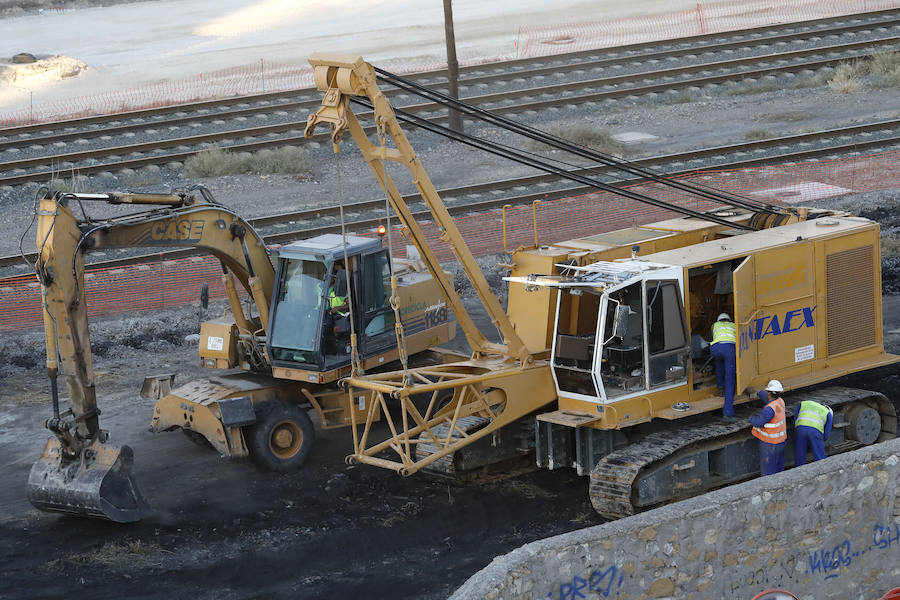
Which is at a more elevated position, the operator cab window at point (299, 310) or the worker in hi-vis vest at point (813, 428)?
the operator cab window at point (299, 310)

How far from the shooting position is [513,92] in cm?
3123

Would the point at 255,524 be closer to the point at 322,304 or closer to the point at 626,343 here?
the point at 322,304

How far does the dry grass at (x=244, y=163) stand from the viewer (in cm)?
2736

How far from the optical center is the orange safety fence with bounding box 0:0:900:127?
35.5 metres

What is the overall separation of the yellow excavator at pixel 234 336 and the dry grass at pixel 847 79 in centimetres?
1907

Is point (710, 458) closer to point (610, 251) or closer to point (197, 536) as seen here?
point (610, 251)

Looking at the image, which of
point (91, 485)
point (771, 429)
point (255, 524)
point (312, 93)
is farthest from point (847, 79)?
point (91, 485)

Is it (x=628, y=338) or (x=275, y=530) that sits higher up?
(x=628, y=338)

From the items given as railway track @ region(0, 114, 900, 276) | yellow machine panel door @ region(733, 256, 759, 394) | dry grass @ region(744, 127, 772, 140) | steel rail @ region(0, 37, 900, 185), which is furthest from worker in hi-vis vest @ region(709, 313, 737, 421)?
steel rail @ region(0, 37, 900, 185)

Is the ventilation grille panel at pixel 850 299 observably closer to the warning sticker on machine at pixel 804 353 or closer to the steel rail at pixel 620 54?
the warning sticker on machine at pixel 804 353

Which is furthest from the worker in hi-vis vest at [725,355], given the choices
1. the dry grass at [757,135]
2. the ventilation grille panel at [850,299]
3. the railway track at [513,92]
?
the railway track at [513,92]

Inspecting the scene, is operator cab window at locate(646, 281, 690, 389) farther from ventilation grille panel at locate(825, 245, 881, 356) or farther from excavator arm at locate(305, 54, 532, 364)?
ventilation grille panel at locate(825, 245, 881, 356)

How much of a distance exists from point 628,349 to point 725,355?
3.58 ft

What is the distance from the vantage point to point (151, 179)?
26688 mm
